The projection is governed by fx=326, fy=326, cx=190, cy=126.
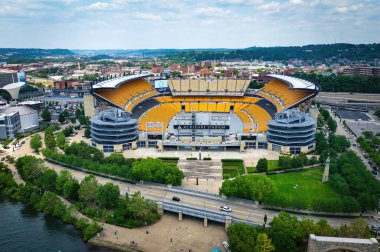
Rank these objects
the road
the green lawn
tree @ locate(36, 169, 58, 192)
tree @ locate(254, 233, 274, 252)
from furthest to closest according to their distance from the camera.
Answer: the road < tree @ locate(36, 169, 58, 192) < the green lawn < tree @ locate(254, 233, 274, 252)

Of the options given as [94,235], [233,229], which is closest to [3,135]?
[94,235]

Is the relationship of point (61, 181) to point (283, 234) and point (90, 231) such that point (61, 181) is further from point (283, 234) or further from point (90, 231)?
point (283, 234)

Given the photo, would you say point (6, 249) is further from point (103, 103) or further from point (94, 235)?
point (103, 103)

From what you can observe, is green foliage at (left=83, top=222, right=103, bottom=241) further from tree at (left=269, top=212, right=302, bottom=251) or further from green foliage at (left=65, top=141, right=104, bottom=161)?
tree at (left=269, top=212, right=302, bottom=251)

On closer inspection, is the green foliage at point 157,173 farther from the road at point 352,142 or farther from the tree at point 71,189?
the road at point 352,142

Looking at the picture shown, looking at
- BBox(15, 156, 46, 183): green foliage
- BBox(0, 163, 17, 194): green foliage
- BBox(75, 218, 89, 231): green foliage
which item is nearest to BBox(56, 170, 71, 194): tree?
BBox(15, 156, 46, 183): green foliage

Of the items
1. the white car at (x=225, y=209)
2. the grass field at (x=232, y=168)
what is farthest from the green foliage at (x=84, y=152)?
the white car at (x=225, y=209)
